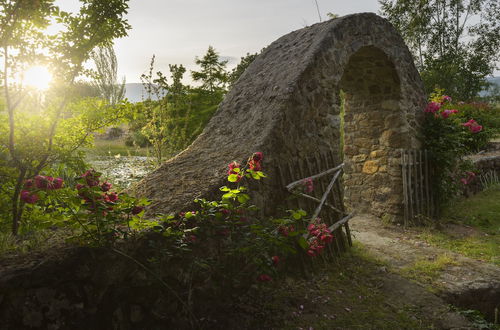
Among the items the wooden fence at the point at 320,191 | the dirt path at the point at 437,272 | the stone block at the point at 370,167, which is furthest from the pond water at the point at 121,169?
the stone block at the point at 370,167

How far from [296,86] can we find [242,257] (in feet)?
6.39

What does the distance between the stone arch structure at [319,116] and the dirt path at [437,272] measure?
0.95m

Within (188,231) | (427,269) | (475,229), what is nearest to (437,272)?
(427,269)

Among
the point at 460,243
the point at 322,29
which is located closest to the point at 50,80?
the point at 322,29

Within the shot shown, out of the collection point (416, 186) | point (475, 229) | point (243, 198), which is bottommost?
point (475, 229)

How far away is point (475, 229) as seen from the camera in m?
5.73

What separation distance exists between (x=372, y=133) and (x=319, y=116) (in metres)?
2.33

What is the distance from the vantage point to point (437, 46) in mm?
22750

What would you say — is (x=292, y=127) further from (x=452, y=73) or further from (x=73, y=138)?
(x=452, y=73)

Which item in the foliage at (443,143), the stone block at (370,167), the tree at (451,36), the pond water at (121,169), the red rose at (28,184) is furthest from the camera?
the tree at (451,36)

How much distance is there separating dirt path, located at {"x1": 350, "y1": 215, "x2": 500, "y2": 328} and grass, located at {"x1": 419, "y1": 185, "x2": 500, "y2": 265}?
292mm

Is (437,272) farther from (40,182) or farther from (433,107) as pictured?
(40,182)

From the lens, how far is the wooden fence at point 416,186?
561 cm

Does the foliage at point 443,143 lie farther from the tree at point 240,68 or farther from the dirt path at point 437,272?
the tree at point 240,68
